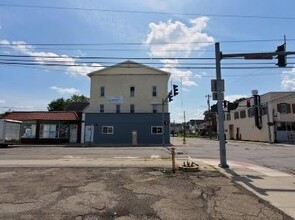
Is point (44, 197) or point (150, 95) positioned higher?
point (150, 95)

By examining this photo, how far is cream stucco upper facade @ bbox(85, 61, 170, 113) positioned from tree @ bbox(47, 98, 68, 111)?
175 feet

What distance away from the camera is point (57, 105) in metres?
102

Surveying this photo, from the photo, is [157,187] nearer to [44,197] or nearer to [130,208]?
[130,208]

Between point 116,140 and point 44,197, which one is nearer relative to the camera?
point 44,197

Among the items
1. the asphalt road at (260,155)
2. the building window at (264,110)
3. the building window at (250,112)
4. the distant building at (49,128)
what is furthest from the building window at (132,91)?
the building window at (250,112)

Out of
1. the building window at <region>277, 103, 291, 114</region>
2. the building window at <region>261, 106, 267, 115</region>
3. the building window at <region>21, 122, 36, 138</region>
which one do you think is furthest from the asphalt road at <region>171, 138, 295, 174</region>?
the building window at <region>21, 122, 36, 138</region>

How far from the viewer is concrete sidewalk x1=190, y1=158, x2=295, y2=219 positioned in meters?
8.19

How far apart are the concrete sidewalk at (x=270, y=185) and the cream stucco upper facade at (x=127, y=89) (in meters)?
36.4

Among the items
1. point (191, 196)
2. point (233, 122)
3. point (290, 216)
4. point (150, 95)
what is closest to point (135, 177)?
point (191, 196)

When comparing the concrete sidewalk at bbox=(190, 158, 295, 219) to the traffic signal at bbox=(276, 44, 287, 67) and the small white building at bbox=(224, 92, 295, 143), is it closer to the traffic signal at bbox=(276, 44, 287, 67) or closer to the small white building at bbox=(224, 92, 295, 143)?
the traffic signal at bbox=(276, 44, 287, 67)

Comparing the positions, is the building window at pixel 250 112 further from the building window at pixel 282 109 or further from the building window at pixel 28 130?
the building window at pixel 28 130

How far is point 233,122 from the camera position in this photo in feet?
232

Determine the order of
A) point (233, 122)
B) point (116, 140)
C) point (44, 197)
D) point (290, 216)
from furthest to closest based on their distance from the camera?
point (233, 122) < point (116, 140) < point (44, 197) < point (290, 216)

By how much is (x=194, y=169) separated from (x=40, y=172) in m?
6.08
